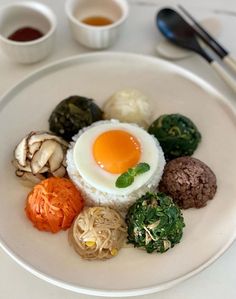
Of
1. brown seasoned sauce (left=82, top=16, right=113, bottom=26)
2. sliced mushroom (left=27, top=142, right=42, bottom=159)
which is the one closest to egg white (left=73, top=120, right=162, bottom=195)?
sliced mushroom (left=27, top=142, right=42, bottom=159)

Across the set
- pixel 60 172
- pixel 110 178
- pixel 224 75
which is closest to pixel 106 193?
pixel 110 178

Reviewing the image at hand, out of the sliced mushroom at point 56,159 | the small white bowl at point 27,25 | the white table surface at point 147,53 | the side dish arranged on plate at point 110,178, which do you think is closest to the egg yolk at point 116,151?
the side dish arranged on plate at point 110,178

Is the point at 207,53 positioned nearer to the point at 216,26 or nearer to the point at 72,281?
the point at 216,26

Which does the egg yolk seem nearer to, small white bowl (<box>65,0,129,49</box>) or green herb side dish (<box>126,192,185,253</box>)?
green herb side dish (<box>126,192,185,253</box>)

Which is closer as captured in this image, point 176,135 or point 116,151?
point 116,151

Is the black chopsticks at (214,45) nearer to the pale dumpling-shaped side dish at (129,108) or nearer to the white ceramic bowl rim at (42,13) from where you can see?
the pale dumpling-shaped side dish at (129,108)

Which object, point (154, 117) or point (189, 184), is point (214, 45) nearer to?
point (154, 117)
